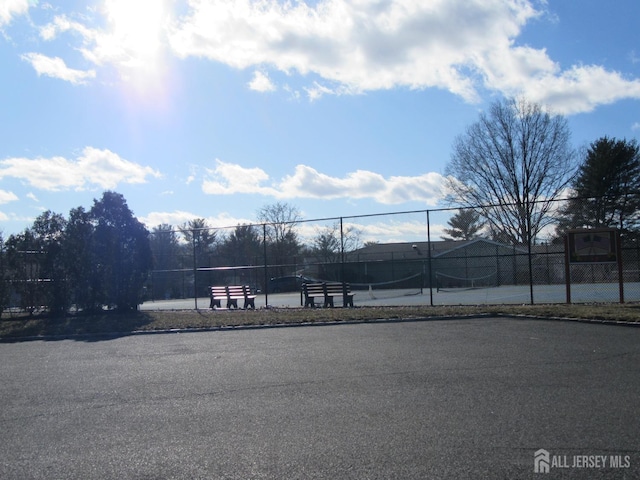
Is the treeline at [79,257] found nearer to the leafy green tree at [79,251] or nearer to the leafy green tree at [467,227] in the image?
the leafy green tree at [79,251]

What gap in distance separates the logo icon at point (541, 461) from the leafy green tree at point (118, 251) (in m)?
16.5

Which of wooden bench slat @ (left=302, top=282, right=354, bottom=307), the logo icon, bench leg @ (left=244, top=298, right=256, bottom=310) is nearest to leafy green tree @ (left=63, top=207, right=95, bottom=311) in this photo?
bench leg @ (left=244, top=298, right=256, bottom=310)

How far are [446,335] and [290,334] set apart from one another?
136 inches

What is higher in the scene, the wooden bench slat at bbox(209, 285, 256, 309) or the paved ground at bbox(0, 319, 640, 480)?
the wooden bench slat at bbox(209, 285, 256, 309)

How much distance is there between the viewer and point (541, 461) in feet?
14.5

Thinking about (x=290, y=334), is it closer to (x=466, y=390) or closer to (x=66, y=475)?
(x=466, y=390)

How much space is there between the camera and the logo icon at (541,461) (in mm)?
4262

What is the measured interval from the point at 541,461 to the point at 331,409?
236 cm

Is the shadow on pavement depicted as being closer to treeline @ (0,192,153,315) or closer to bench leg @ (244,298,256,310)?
treeline @ (0,192,153,315)

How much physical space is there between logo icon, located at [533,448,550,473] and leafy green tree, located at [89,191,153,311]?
1651 cm

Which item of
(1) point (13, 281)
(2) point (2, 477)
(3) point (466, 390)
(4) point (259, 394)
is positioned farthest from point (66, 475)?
(1) point (13, 281)

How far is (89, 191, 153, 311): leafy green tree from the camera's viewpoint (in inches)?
735

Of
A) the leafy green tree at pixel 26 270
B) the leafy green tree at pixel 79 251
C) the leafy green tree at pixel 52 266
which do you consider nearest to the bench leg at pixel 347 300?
the leafy green tree at pixel 79 251

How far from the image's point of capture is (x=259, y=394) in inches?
273
